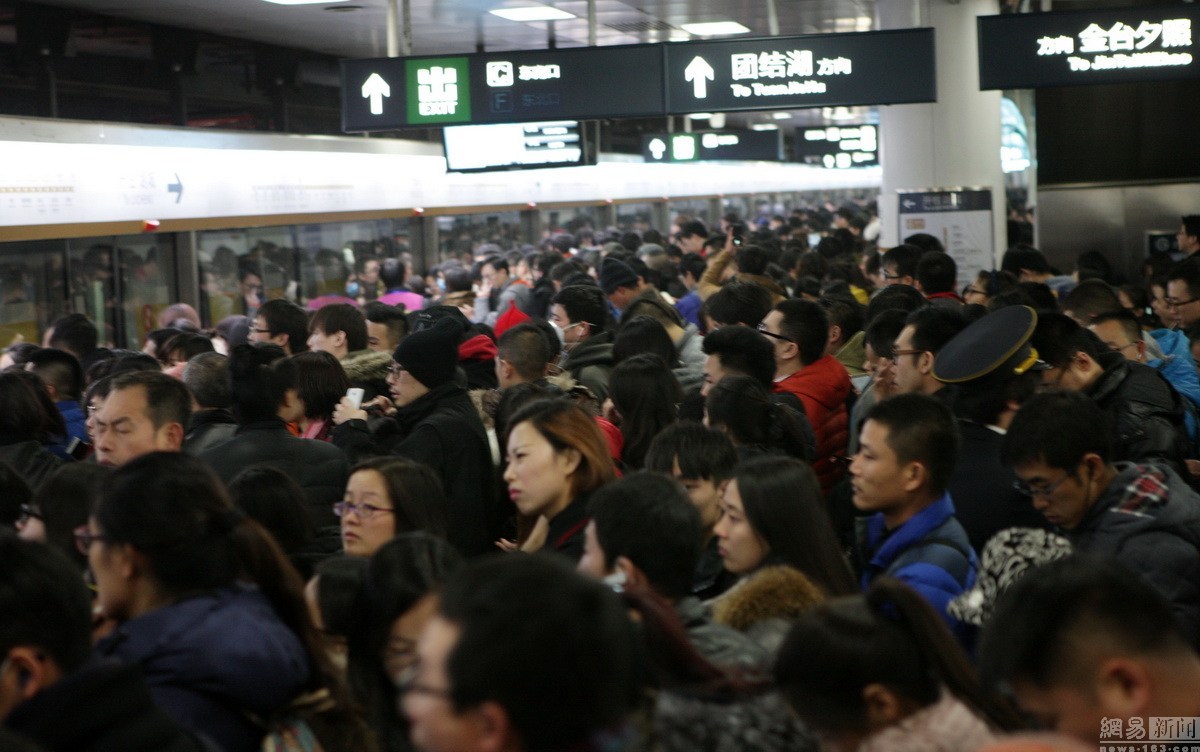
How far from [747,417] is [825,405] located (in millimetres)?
1128

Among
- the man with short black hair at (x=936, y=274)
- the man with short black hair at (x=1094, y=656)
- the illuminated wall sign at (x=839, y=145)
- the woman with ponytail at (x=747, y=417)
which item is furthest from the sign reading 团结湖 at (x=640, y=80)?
the illuminated wall sign at (x=839, y=145)

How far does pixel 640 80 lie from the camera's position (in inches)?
347

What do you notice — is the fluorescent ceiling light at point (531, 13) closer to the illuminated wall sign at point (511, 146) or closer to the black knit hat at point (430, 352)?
the illuminated wall sign at point (511, 146)

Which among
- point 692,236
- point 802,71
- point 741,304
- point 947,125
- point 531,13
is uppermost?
point 531,13

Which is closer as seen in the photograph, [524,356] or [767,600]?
[767,600]

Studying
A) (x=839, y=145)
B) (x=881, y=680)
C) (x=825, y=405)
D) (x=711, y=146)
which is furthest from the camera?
(x=839, y=145)

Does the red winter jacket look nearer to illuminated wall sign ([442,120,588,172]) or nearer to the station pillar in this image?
the station pillar

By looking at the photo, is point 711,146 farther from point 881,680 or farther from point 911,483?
point 881,680

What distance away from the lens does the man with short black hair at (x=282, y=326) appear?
23.6ft

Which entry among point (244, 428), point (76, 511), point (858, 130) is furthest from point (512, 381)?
point (858, 130)

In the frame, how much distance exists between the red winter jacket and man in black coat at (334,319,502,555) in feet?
4.42

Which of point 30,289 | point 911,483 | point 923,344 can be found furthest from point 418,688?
point 30,289

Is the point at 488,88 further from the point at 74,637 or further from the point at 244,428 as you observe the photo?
the point at 74,637

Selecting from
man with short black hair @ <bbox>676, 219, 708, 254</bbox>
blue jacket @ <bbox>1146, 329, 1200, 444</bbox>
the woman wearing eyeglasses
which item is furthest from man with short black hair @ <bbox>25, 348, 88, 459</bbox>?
man with short black hair @ <bbox>676, 219, 708, 254</bbox>
